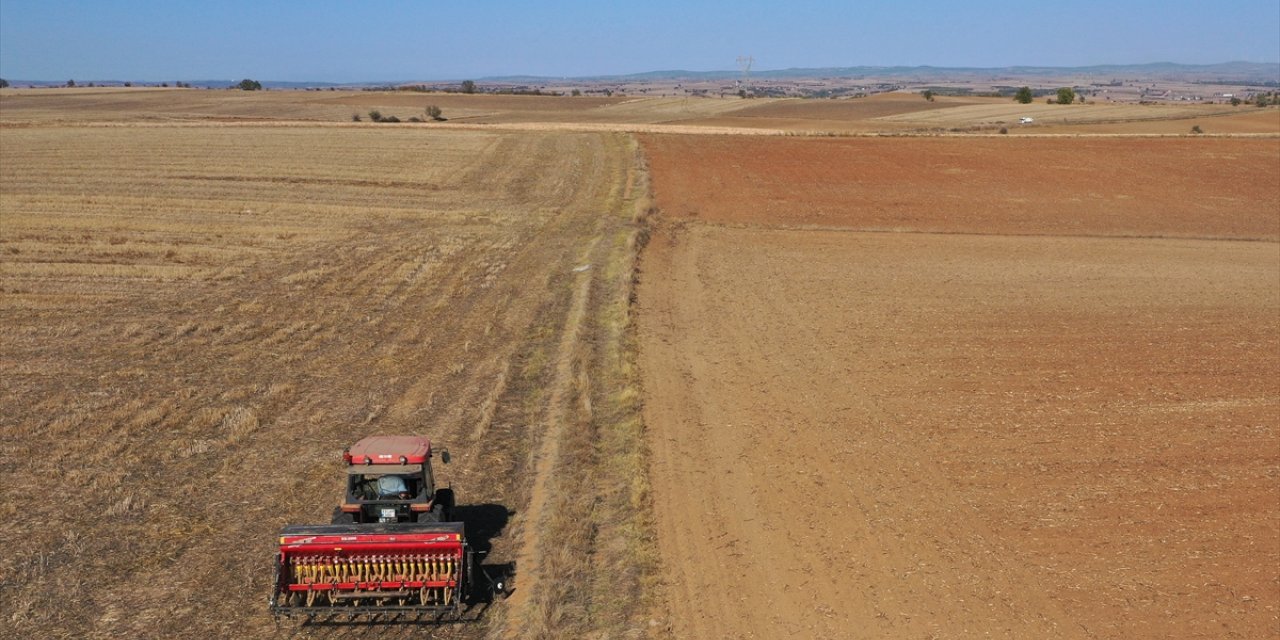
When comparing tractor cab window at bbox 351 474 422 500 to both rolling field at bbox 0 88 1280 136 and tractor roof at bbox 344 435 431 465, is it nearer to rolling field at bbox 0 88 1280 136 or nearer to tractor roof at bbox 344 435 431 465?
tractor roof at bbox 344 435 431 465

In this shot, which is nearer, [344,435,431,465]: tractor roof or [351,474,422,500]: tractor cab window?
[344,435,431,465]: tractor roof

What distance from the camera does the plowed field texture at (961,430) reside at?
10.8m

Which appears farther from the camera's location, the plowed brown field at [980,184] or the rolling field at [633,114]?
the rolling field at [633,114]

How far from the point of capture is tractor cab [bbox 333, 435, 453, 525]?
10.6 meters

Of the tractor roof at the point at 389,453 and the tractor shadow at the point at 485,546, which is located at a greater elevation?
the tractor roof at the point at 389,453

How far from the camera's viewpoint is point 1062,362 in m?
19.8

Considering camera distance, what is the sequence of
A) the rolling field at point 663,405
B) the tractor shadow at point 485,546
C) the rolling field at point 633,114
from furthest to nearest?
the rolling field at point 633,114 < the rolling field at point 663,405 < the tractor shadow at point 485,546

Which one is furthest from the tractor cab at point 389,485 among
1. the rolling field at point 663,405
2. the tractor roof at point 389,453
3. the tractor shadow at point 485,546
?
the rolling field at point 663,405

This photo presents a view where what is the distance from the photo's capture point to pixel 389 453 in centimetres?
1070

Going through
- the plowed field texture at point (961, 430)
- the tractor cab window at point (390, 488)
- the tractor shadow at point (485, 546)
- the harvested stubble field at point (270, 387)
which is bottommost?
the plowed field texture at point (961, 430)

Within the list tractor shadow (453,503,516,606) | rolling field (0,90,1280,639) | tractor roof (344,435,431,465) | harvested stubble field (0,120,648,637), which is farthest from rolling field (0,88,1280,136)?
tractor roof (344,435,431,465)

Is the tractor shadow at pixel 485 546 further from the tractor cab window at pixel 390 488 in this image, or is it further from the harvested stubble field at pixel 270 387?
the tractor cab window at pixel 390 488

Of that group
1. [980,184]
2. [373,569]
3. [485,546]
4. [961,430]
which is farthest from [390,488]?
[980,184]

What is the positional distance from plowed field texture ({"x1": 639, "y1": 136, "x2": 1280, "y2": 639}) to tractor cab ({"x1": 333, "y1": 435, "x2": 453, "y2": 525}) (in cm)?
282
